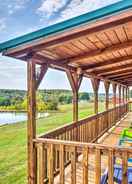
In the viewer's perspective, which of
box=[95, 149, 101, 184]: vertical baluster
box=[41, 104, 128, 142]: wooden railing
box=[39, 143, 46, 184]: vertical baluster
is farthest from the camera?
box=[41, 104, 128, 142]: wooden railing

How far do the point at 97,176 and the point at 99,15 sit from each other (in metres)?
2.12

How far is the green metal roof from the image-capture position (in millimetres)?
2699

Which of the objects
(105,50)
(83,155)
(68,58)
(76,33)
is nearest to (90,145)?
(83,155)

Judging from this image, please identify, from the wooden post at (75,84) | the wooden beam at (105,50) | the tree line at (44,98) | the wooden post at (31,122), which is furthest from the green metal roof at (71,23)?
the tree line at (44,98)

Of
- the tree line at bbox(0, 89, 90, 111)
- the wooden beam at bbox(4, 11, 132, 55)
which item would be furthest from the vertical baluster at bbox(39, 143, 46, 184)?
the tree line at bbox(0, 89, 90, 111)

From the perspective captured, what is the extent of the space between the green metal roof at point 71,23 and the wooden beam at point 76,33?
0.24 ft

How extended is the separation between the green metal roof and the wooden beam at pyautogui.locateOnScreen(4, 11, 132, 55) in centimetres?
7

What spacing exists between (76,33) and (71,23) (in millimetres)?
255

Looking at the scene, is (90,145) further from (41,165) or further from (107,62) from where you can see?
(107,62)

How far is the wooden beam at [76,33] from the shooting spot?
288 centimetres

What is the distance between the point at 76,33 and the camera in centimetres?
322

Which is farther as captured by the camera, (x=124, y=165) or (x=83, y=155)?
(x=83, y=155)

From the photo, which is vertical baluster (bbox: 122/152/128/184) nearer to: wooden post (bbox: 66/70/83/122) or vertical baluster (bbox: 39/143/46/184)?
vertical baluster (bbox: 39/143/46/184)

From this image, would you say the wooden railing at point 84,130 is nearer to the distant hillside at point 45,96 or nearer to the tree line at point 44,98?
the tree line at point 44,98
